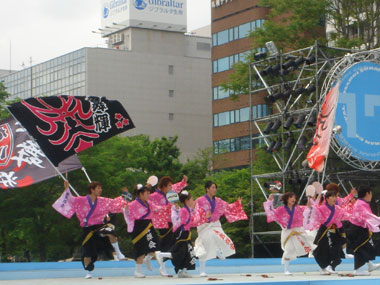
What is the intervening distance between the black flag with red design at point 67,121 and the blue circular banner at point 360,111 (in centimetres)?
1108

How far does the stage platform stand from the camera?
573 inches

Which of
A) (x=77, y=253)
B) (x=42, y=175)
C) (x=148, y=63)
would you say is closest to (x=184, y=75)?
(x=148, y=63)

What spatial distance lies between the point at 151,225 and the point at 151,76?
66615mm

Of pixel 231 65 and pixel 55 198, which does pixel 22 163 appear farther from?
pixel 231 65

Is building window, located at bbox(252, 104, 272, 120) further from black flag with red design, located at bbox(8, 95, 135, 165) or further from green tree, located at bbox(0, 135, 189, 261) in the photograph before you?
black flag with red design, located at bbox(8, 95, 135, 165)

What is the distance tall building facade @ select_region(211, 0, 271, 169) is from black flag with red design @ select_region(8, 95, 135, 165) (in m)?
43.7

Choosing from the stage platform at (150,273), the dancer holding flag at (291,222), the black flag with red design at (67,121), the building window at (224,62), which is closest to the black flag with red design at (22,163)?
the black flag with red design at (67,121)

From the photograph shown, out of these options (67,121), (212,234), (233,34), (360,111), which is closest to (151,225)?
(212,234)

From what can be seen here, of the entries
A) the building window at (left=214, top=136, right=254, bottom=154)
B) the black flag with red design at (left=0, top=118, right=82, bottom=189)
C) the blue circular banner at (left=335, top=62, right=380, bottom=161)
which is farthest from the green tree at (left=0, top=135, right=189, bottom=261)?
the building window at (left=214, top=136, right=254, bottom=154)

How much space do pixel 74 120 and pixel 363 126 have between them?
12.8 metres

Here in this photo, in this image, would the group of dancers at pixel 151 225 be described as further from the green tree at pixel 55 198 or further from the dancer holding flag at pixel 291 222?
the green tree at pixel 55 198

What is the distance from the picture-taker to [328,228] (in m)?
17.1

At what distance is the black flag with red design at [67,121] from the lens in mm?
17719

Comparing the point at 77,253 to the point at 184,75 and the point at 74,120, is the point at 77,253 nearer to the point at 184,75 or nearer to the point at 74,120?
the point at 184,75
